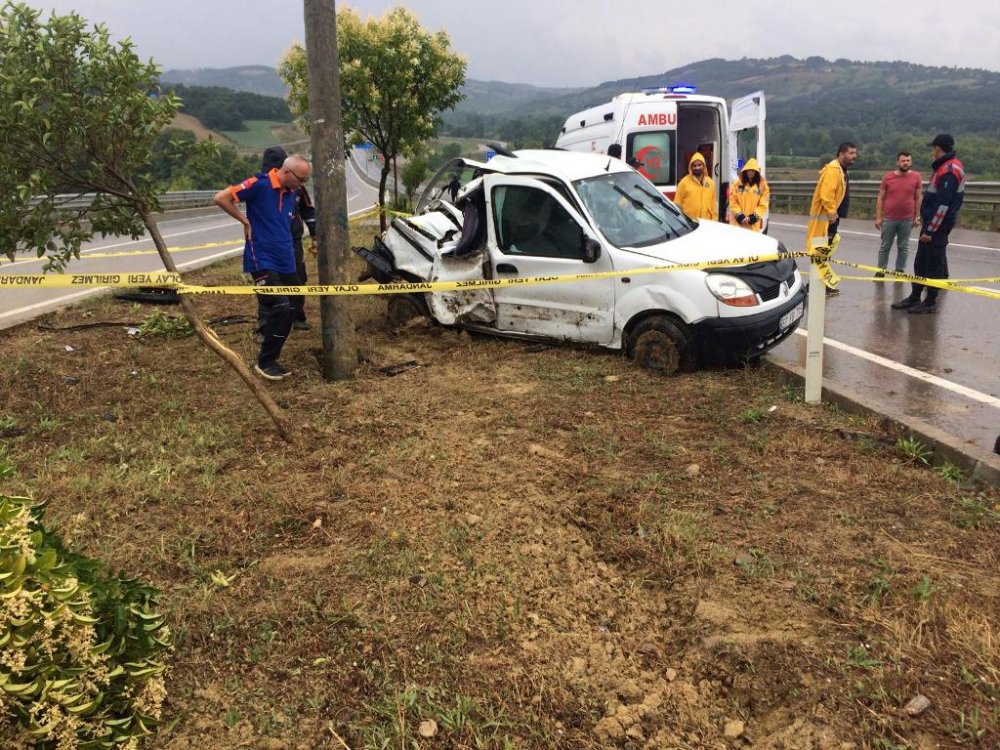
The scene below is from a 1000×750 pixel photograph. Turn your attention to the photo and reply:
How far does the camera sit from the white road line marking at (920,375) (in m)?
5.32

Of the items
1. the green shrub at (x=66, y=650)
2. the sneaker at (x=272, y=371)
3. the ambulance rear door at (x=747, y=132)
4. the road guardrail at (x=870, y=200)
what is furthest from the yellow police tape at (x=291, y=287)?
the road guardrail at (x=870, y=200)

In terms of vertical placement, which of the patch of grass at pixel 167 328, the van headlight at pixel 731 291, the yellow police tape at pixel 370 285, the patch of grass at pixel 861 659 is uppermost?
the yellow police tape at pixel 370 285

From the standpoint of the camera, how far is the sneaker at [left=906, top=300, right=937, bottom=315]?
7.91 m

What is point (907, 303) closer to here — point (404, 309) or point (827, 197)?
point (827, 197)

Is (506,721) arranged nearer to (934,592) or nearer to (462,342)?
(934,592)

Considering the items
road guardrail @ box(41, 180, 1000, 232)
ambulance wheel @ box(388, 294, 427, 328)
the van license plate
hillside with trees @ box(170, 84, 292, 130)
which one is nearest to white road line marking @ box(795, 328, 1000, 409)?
the van license plate

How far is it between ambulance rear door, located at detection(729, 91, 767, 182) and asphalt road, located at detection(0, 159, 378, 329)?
26.6 ft

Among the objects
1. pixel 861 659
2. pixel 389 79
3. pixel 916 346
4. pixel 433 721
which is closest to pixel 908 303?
pixel 916 346

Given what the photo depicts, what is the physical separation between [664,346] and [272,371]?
3.34 meters

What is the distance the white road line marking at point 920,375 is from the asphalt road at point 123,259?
7.31 meters

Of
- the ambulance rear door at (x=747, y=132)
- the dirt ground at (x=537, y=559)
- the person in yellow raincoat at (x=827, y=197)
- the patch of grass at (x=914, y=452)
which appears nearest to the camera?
the dirt ground at (x=537, y=559)

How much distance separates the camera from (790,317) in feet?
19.5

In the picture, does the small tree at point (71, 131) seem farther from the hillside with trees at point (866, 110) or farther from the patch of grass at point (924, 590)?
the hillside with trees at point (866, 110)

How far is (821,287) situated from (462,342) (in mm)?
3381
